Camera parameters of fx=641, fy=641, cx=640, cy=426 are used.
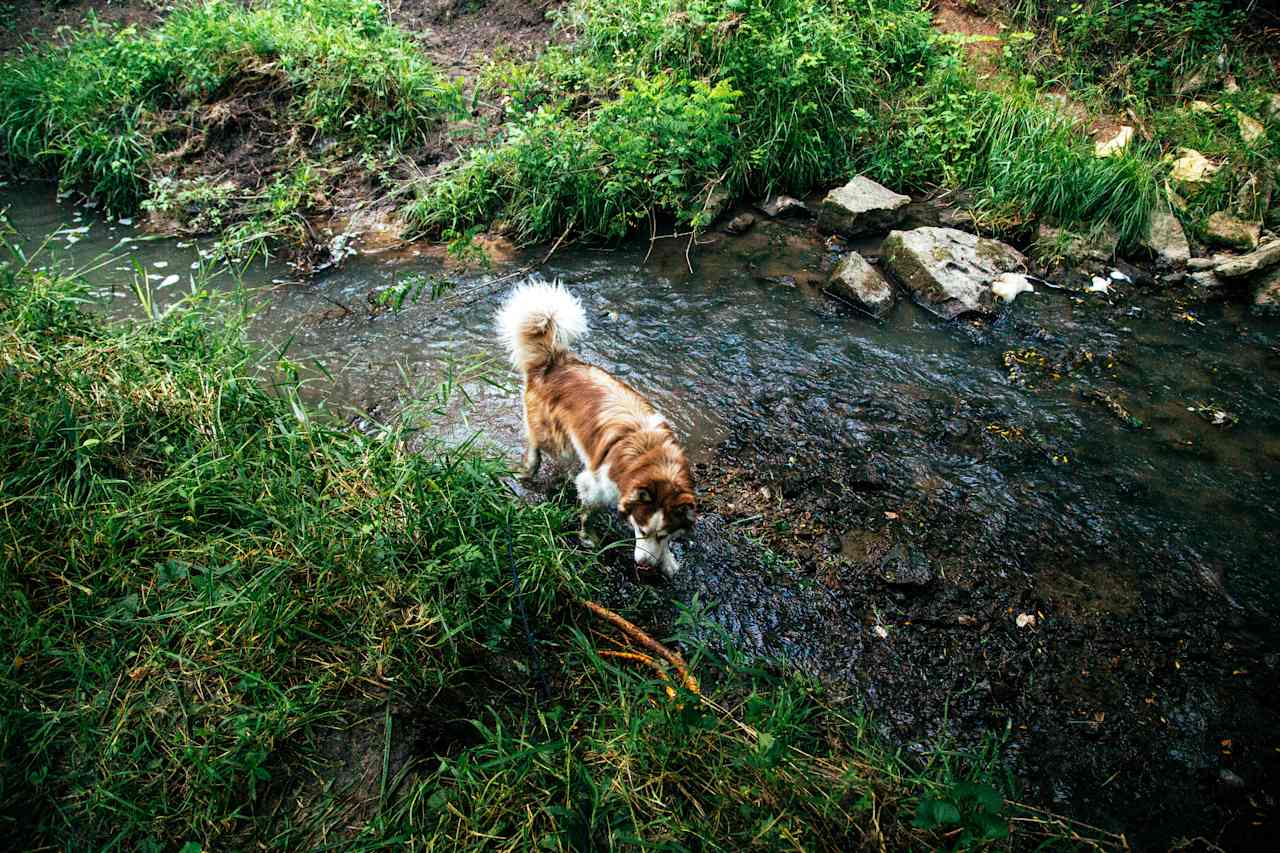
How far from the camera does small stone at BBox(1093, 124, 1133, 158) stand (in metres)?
7.00

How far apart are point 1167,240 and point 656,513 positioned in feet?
22.5

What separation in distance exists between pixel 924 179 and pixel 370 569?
7432 millimetres

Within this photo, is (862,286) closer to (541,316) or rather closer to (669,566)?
(541,316)

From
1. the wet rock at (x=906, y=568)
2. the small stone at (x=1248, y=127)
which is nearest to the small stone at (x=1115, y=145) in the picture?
the small stone at (x=1248, y=127)

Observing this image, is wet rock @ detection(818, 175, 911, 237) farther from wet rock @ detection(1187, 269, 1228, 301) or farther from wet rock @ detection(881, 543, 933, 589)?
wet rock @ detection(881, 543, 933, 589)

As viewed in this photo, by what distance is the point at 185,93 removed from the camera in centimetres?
816

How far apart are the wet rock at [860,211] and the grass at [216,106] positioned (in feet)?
15.0

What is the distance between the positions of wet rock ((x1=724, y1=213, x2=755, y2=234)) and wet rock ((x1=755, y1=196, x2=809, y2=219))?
26cm

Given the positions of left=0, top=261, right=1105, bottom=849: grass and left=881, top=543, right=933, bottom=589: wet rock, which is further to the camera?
left=881, top=543, right=933, bottom=589: wet rock

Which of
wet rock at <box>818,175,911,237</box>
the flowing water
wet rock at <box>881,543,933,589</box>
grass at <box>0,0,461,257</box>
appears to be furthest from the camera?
grass at <box>0,0,461,257</box>

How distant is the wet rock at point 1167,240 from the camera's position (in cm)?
664

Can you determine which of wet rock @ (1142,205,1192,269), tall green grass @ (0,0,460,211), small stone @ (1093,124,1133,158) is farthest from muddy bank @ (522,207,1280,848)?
tall green grass @ (0,0,460,211)

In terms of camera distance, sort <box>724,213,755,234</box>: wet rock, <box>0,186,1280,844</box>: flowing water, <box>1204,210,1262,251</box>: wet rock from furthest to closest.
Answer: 1. <box>724,213,755,234</box>: wet rock
2. <box>1204,210,1262,251</box>: wet rock
3. <box>0,186,1280,844</box>: flowing water

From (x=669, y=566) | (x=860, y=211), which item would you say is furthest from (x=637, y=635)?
(x=860, y=211)
